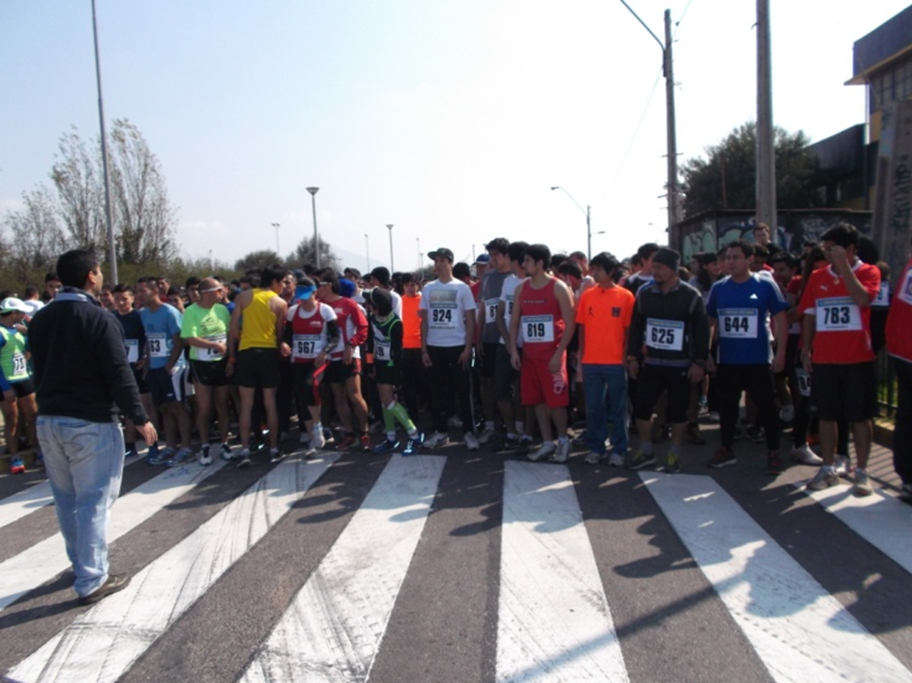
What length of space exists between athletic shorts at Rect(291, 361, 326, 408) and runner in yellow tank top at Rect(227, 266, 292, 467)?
26 cm

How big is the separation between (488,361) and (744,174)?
139ft

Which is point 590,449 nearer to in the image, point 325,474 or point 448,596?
point 325,474

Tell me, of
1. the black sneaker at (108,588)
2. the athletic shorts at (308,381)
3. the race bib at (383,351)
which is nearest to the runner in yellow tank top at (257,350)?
the athletic shorts at (308,381)

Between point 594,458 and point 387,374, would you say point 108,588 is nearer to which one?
point 387,374

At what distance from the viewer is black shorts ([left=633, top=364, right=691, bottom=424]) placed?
22.3 ft

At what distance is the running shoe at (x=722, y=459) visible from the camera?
23.0ft

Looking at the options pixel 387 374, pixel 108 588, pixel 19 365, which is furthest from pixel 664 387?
pixel 19 365

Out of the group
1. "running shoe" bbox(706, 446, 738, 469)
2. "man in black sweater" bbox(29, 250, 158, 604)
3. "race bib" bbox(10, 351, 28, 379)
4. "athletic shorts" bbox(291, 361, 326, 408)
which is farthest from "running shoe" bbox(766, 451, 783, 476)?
"race bib" bbox(10, 351, 28, 379)

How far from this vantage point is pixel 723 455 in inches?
278

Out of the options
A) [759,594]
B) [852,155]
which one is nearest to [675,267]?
[759,594]

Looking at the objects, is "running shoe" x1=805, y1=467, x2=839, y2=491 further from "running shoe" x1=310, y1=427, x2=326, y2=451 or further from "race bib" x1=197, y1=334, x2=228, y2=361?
"race bib" x1=197, y1=334, x2=228, y2=361

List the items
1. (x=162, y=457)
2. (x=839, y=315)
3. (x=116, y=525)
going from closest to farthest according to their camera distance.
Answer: (x=116, y=525), (x=839, y=315), (x=162, y=457)

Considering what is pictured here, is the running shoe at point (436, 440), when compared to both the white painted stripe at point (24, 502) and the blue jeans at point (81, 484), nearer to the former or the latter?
the white painted stripe at point (24, 502)

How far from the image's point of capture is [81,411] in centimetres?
445
